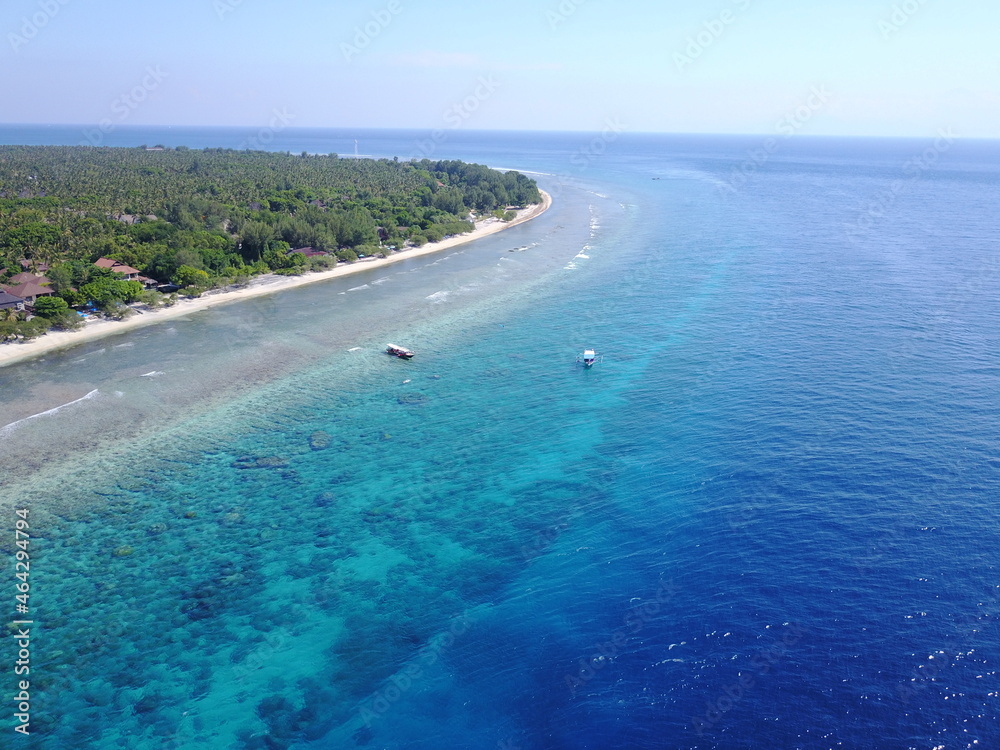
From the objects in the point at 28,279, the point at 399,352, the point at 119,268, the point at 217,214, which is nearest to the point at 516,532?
the point at 399,352

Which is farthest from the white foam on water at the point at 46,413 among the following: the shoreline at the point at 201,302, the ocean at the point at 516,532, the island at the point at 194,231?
the island at the point at 194,231

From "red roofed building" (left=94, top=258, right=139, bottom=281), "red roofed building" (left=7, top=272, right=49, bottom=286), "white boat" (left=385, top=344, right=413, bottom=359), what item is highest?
"red roofed building" (left=94, top=258, right=139, bottom=281)

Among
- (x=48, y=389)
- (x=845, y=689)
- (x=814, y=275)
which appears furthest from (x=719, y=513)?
(x=814, y=275)

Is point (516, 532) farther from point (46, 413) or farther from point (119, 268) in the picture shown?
point (119, 268)

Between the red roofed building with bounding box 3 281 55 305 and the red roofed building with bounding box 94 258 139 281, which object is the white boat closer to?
the red roofed building with bounding box 94 258 139 281

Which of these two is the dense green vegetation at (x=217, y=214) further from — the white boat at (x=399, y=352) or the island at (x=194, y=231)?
the white boat at (x=399, y=352)

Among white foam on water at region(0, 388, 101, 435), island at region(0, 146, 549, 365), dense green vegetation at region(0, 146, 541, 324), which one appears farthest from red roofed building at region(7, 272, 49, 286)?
white foam on water at region(0, 388, 101, 435)

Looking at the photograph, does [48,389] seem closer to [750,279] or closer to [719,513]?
[719,513]
